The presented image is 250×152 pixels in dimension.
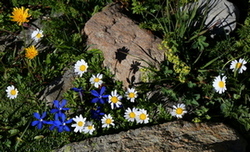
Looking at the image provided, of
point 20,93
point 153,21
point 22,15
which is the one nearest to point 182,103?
point 153,21

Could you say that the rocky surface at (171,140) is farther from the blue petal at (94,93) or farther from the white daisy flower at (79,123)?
the blue petal at (94,93)

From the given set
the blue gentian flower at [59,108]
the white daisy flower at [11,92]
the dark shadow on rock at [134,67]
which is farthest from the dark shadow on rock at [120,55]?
the white daisy flower at [11,92]

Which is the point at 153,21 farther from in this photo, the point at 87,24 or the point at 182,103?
the point at 182,103

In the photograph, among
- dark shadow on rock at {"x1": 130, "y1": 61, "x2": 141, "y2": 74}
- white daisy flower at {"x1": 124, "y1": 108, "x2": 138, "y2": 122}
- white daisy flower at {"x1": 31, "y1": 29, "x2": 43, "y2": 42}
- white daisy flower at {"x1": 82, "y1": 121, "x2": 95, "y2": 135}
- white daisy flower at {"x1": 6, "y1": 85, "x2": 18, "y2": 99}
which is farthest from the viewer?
white daisy flower at {"x1": 31, "y1": 29, "x2": 43, "y2": 42}

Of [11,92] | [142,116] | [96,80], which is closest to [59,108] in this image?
[96,80]

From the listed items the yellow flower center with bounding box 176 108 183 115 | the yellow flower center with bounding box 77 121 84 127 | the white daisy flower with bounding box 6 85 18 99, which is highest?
the white daisy flower with bounding box 6 85 18 99

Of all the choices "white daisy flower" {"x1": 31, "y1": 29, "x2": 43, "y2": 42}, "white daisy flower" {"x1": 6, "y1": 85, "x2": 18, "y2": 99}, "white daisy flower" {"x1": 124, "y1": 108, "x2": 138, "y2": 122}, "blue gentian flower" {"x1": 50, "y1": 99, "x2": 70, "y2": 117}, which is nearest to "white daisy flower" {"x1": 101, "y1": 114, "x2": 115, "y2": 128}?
"white daisy flower" {"x1": 124, "y1": 108, "x2": 138, "y2": 122}

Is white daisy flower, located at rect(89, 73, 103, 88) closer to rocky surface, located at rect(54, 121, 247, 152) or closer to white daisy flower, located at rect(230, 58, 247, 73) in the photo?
rocky surface, located at rect(54, 121, 247, 152)
